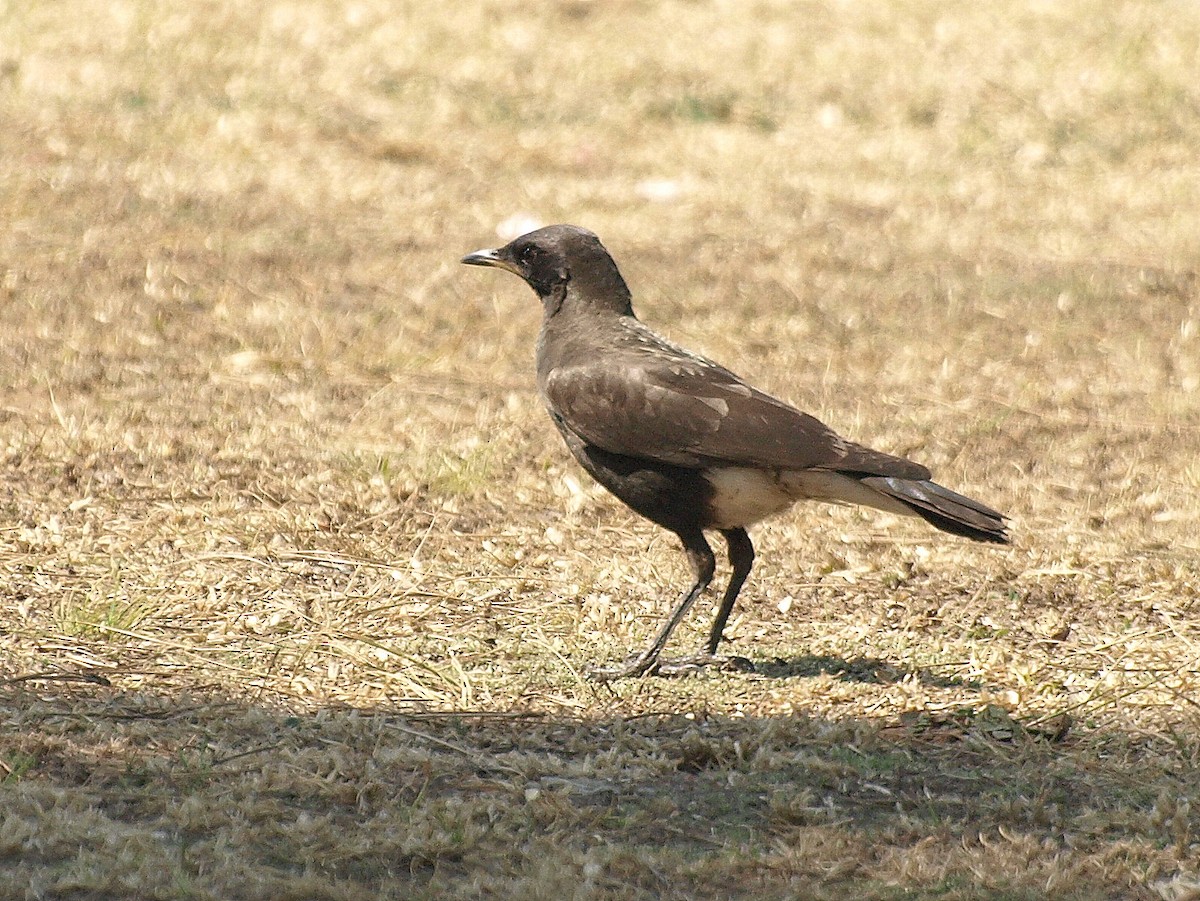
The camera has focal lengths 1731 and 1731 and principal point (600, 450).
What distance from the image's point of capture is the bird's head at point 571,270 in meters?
5.94

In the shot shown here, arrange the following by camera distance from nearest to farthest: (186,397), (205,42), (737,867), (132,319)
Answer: (737,867)
(186,397)
(132,319)
(205,42)

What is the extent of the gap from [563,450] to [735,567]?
199 cm

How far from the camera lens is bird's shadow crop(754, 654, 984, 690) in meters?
5.11

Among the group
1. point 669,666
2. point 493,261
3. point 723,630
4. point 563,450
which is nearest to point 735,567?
point 723,630

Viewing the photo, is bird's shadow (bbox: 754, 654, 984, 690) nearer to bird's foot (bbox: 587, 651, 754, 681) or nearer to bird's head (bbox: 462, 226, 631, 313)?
bird's foot (bbox: 587, 651, 754, 681)

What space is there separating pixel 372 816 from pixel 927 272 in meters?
6.81

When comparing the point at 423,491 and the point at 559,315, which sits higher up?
the point at 559,315

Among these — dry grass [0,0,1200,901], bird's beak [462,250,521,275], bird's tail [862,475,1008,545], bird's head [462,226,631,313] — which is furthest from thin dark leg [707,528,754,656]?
bird's beak [462,250,521,275]

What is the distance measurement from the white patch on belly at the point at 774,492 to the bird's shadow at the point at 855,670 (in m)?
0.46

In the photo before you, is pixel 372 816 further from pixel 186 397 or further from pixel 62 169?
pixel 62 169

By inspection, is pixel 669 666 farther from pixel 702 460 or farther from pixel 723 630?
pixel 702 460

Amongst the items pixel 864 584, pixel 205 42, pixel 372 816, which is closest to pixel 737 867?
pixel 372 816

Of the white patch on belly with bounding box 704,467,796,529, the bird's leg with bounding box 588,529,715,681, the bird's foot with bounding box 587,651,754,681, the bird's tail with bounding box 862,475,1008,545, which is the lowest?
the bird's foot with bounding box 587,651,754,681

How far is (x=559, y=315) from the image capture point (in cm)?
596
